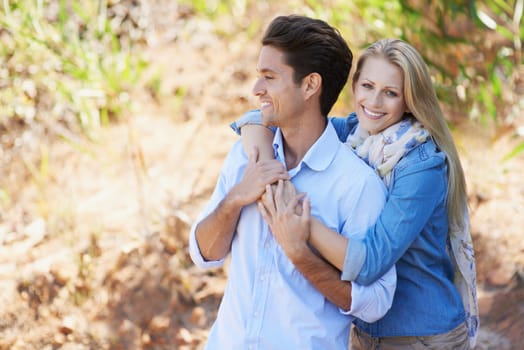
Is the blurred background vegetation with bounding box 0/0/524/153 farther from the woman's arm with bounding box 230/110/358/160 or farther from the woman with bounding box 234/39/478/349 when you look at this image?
the woman with bounding box 234/39/478/349

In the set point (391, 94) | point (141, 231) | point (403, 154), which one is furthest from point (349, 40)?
point (403, 154)

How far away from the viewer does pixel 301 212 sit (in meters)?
2.10

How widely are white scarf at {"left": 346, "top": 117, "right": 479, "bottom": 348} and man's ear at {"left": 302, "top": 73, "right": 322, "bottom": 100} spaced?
223mm

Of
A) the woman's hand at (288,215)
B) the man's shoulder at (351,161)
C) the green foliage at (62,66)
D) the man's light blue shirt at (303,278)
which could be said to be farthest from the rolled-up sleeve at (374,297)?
the green foliage at (62,66)

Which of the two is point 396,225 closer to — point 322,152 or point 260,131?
point 322,152

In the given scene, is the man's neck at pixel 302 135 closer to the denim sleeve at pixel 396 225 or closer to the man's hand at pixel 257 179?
the man's hand at pixel 257 179

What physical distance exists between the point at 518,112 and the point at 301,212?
2.65 metres

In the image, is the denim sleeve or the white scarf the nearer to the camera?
the denim sleeve

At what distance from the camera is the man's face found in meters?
2.22

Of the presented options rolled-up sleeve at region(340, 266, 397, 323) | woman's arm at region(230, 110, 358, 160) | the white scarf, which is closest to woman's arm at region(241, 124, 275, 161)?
woman's arm at region(230, 110, 358, 160)

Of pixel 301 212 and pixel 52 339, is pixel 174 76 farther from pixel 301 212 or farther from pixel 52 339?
pixel 301 212

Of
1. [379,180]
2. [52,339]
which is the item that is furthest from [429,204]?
[52,339]

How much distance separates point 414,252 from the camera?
2.22 m

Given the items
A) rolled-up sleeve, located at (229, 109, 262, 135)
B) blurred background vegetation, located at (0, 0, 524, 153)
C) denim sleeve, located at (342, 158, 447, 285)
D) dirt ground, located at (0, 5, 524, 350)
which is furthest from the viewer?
blurred background vegetation, located at (0, 0, 524, 153)
